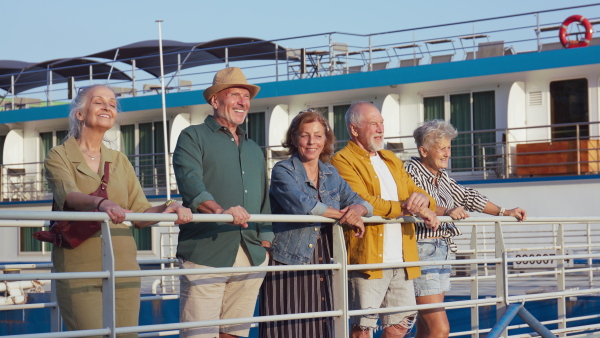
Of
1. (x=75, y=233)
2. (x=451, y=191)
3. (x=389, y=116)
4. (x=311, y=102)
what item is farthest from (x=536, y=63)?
(x=75, y=233)

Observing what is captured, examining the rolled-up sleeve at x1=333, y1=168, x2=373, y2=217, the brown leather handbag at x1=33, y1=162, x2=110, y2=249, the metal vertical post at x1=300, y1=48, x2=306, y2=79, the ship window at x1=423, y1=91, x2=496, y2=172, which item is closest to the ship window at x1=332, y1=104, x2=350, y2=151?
the metal vertical post at x1=300, y1=48, x2=306, y2=79

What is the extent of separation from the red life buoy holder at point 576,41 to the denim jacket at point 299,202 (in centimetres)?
1085

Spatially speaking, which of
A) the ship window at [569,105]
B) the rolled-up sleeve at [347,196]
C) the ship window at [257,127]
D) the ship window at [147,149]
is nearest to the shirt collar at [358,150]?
the rolled-up sleeve at [347,196]

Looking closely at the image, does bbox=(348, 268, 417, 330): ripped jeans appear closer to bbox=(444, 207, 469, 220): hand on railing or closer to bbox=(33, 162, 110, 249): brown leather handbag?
bbox=(444, 207, 469, 220): hand on railing

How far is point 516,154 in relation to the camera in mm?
13039

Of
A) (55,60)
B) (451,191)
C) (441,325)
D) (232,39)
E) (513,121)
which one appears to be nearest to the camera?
(441,325)

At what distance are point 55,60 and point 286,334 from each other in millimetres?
22448

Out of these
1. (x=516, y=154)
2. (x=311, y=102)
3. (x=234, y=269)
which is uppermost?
(x=311, y=102)

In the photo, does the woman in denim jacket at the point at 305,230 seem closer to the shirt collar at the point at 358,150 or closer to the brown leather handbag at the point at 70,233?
the shirt collar at the point at 358,150

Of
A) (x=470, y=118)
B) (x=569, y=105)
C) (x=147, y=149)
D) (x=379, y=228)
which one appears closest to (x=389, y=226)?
(x=379, y=228)

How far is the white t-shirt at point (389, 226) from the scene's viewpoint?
4.53 meters

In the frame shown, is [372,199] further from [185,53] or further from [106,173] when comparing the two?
[185,53]

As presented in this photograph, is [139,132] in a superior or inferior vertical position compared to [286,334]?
superior

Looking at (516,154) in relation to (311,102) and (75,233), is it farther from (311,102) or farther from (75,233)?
(75,233)
